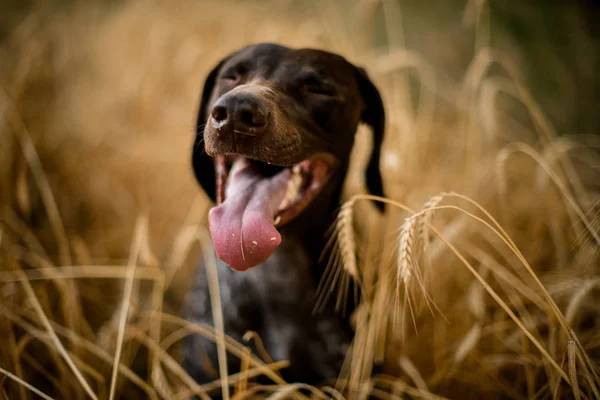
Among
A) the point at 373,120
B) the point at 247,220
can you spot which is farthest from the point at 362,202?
the point at 247,220

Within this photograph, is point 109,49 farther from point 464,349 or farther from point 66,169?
point 464,349

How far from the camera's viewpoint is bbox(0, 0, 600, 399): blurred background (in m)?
2.18

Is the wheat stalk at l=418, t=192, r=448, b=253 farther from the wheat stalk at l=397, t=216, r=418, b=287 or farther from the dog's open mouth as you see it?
the dog's open mouth

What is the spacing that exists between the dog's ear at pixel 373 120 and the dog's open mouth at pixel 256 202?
1.06ft

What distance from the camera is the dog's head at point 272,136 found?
1789 mm

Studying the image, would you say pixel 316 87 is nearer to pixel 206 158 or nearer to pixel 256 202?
pixel 256 202

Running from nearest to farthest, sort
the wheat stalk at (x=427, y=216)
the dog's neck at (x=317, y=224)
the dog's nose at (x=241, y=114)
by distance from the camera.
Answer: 1. the wheat stalk at (x=427, y=216)
2. the dog's nose at (x=241, y=114)
3. the dog's neck at (x=317, y=224)

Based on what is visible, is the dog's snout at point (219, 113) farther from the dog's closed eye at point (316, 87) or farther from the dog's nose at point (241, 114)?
the dog's closed eye at point (316, 87)

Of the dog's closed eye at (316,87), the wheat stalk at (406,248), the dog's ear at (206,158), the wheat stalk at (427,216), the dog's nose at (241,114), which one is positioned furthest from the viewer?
the dog's ear at (206,158)

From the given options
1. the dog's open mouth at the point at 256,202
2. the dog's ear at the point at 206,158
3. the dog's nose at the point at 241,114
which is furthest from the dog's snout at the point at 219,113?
the dog's ear at the point at 206,158

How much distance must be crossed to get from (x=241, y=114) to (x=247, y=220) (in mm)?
385

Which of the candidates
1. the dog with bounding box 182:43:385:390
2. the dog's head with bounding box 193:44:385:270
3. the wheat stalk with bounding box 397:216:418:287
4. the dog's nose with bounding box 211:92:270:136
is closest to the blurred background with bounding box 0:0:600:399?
the wheat stalk with bounding box 397:216:418:287

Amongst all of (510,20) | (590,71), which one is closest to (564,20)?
(510,20)

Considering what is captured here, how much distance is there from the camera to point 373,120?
8.23 ft
